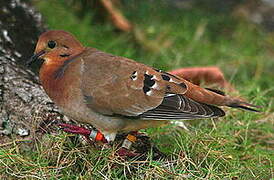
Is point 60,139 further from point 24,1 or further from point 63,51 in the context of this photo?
point 24,1

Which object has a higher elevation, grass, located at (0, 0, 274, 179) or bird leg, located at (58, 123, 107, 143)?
bird leg, located at (58, 123, 107, 143)

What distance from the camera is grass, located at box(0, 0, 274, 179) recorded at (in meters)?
3.02

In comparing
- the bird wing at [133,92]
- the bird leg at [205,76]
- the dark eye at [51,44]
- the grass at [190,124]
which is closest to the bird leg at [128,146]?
the grass at [190,124]

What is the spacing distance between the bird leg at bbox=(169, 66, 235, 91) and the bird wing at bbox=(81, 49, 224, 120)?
1.26 meters

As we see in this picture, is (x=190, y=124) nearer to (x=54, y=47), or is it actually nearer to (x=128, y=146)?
(x=128, y=146)

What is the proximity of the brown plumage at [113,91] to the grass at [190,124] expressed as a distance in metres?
0.21

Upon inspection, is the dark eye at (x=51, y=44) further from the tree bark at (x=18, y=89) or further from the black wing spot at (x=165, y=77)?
the black wing spot at (x=165, y=77)

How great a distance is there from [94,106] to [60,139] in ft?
0.99

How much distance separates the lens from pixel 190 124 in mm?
4035

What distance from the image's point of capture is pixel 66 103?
3027 millimetres

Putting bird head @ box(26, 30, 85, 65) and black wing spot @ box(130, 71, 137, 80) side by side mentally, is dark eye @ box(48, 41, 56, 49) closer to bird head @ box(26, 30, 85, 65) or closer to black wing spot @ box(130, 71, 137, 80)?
bird head @ box(26, 30, 85, 65)

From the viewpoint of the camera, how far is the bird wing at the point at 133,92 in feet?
9.95

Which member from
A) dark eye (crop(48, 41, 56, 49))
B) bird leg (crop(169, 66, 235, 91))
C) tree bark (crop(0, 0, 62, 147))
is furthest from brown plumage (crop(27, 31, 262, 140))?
bird leg (crop(169, 66, 235, 91))

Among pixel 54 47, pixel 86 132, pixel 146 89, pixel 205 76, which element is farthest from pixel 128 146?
pixel 205 76
